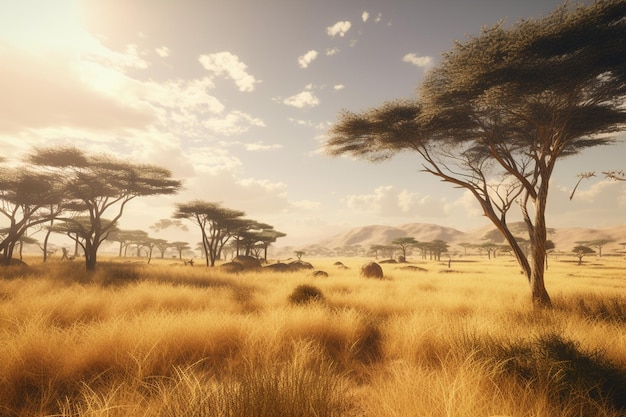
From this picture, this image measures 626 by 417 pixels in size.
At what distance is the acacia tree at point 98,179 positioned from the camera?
1533 centimetres

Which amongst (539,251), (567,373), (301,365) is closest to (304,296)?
(301,365)

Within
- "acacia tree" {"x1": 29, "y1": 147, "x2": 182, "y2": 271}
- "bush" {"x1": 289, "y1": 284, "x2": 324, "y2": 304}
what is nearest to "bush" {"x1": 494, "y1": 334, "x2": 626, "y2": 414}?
"bush" {"x1": 289, "y1": 284, "x2": 324, "y2": 304}

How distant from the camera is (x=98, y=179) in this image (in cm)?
1705

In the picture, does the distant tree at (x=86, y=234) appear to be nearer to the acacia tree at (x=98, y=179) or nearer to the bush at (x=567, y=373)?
the acacia tree at (x=98, y=179)

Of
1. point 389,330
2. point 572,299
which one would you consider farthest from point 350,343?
point 572,299

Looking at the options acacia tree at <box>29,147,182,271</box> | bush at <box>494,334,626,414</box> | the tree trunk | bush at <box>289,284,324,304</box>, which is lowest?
bush at <box>289,284,324,304</box>

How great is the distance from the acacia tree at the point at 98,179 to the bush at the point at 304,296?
13863 millimetres

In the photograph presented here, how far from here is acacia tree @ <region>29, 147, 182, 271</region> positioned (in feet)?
50.3

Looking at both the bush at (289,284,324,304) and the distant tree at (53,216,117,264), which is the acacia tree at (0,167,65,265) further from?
the bush at (289,284,324,304)

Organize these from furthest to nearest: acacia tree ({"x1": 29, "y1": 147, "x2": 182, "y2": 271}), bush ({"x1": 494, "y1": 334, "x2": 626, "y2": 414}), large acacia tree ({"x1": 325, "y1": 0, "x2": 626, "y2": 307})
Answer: acacia tree ({"x1": 29, "y1": 147, "x2": 182, "y2": 271})
large acacia tree ({"x1": 325, "y1": 0, "x2": 626, "y2": 307})
bush ({"x1": 494, "y1": 334, "x2": 626, "y2": 414})

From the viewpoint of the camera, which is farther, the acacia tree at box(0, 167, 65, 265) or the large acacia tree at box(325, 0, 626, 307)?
the acacia tree at box(0, 167, 65, 265)

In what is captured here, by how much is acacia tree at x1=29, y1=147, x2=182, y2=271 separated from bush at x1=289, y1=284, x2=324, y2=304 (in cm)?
1386

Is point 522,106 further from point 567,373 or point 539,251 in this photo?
point 567,373

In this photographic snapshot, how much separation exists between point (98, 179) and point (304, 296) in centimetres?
1662
